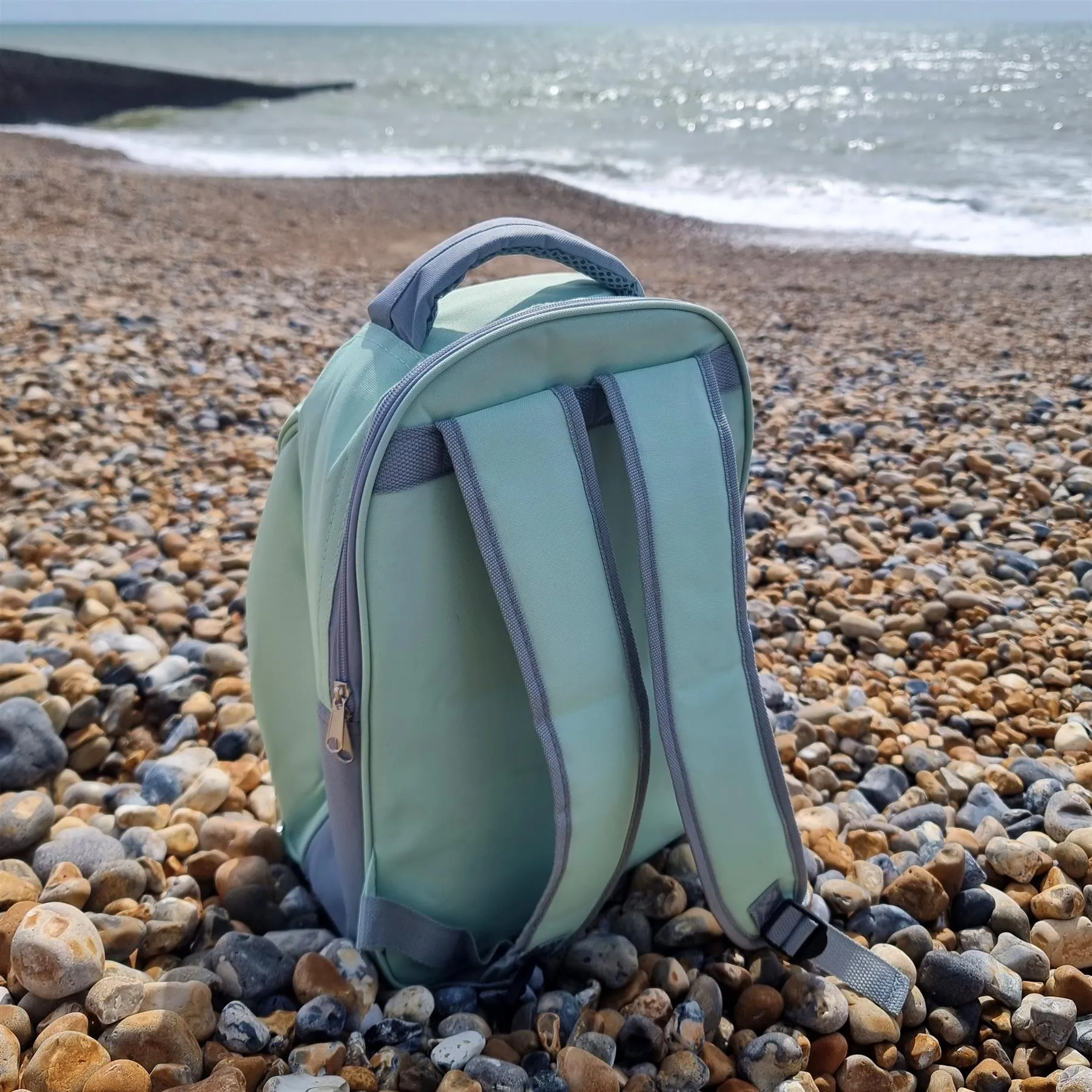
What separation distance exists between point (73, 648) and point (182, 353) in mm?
2088

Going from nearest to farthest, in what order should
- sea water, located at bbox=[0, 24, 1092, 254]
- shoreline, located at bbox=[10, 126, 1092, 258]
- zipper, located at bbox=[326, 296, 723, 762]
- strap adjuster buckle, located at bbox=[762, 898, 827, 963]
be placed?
zipper, located at bbox=[326, 296, 723, 762], strap adjuster buckle, located at bbox=[762, 898, 827, 963], shoreline, located at bbox=[10, 126, 1092, 258], sea water, located at bbox=[0, 24, 1092, 254]

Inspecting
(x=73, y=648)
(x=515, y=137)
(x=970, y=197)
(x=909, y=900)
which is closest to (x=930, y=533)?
(x=909, y=900)

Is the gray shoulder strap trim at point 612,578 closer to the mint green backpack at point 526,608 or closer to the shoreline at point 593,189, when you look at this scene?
the mint green backpack at point 526,608

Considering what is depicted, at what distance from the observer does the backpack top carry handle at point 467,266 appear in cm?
108

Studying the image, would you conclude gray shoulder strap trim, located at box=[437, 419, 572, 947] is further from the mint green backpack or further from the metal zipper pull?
the metal zipper pull

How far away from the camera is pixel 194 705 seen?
1787 mm

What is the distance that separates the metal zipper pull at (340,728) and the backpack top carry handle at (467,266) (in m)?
0.39

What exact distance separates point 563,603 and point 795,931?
0.53 metres

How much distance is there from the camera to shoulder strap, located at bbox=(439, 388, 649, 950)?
99 centimetres

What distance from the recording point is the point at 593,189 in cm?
1130

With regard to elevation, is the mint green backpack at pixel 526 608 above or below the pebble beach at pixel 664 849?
above

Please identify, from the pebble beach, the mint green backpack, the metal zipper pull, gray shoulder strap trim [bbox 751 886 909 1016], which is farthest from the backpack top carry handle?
gray shoulder strap trim [bbox 751 886 909 1016]

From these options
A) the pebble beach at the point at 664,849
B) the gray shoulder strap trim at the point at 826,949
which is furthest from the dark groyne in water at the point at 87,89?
the gray shoulder strap trim at the point at 826,949

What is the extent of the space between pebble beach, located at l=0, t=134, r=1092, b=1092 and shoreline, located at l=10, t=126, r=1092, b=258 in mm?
4153
